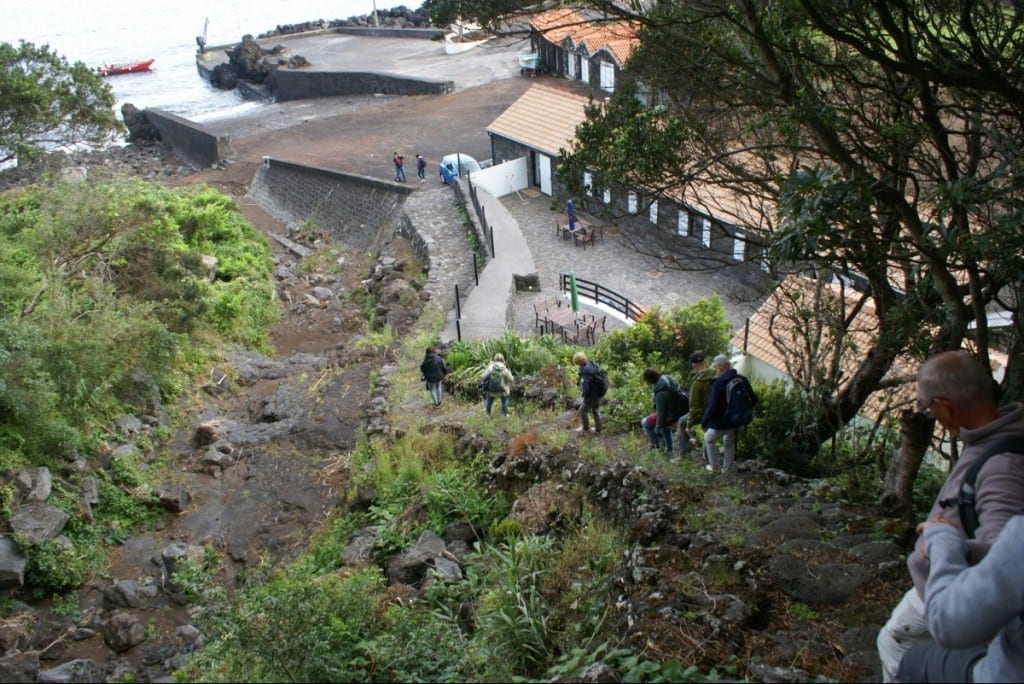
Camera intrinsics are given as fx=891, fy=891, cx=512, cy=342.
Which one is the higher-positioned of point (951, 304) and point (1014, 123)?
point (1014, 123)

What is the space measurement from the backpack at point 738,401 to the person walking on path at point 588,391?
2596mm

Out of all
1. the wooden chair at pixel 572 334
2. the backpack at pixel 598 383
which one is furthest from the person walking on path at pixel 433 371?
the wooden chair at pixel 572 334

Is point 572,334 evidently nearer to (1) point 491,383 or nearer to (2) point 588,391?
(1) point 491,383

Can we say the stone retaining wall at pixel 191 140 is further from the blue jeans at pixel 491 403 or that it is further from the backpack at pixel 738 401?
the backpack at pixel 738 401

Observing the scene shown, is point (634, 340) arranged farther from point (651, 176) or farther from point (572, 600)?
point (572, 600)

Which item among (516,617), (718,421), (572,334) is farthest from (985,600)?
(572,334)

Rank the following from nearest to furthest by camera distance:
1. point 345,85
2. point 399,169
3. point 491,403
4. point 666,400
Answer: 1. point 666,400
2. point 491,403
3. point 399,169
4. point 345,85

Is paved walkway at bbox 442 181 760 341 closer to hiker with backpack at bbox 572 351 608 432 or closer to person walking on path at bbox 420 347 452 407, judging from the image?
person walking on path at bbox 420 347 452 407

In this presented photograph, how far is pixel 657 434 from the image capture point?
994cm

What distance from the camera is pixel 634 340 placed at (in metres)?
15.6

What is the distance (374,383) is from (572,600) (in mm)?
10445

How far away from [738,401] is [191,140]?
115ft

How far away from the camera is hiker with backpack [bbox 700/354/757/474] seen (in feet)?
26.8

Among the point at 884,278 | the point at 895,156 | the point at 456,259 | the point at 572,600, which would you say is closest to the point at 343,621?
the point at 572,600
